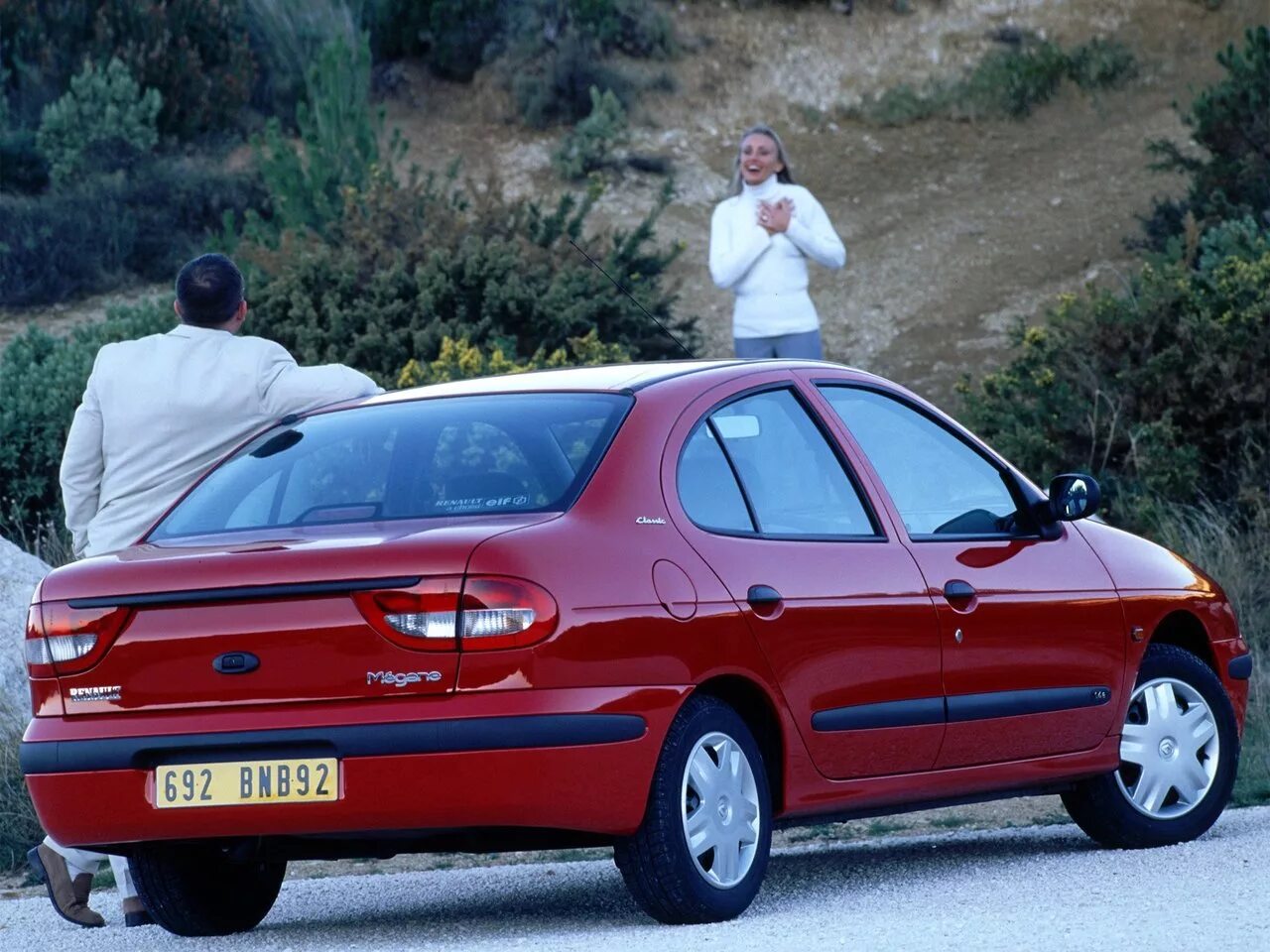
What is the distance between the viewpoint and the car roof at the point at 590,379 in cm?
584

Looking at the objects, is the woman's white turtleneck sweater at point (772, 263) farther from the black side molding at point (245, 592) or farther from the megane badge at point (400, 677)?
the megane badge at point (400, 677)

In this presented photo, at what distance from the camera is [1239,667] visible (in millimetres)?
7223

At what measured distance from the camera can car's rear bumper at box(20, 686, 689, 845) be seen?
4.92 m

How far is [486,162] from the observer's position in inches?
1038

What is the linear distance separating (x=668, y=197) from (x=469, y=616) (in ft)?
47.4

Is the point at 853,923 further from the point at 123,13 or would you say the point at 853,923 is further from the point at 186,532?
the point at 123,13

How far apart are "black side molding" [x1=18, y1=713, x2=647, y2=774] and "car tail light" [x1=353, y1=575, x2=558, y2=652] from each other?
0.58 ft

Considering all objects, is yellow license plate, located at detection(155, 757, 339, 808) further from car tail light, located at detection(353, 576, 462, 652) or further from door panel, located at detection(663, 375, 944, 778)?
door panel, located at detection(663, 375, 944, 778)

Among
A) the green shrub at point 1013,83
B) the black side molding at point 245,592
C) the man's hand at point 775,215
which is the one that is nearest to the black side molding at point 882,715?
the black side molding at point 245,592

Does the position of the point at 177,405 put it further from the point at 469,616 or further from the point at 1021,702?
the point at 1021,702

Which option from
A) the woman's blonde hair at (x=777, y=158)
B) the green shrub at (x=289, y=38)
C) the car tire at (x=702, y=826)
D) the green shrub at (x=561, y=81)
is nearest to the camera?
the car tire at (x=702, y=826)

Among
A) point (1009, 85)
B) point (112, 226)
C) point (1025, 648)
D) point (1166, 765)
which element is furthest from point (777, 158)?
point (1009, 85)

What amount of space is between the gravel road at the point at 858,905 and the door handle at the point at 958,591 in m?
0.78

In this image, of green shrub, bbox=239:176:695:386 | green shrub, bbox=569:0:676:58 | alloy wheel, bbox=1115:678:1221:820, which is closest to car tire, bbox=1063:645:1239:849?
alloy wheel, bbox=1115:678:1221:820
